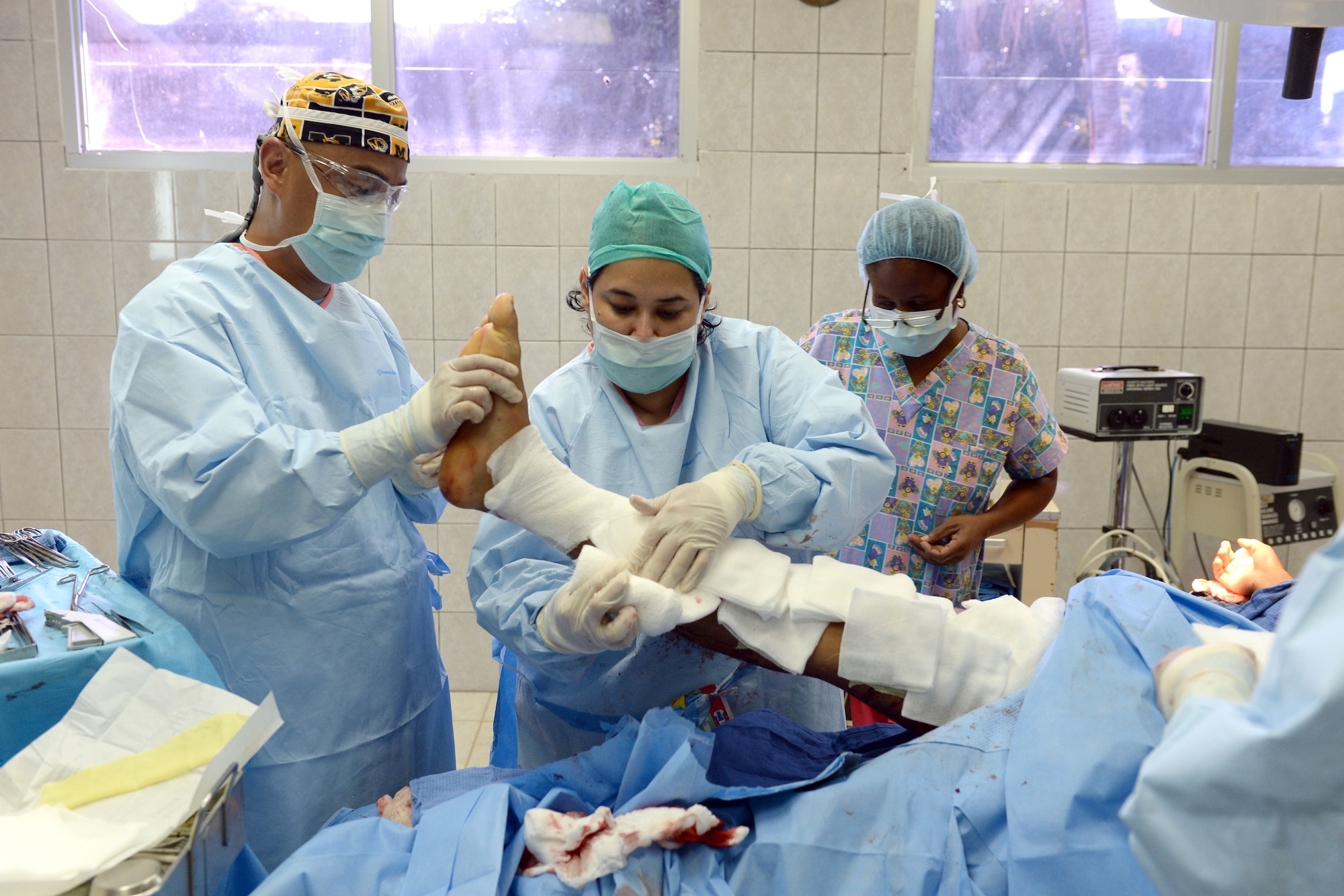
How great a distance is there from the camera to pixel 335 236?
53.2 inches

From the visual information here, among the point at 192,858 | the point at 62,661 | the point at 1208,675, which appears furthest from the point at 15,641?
the point at 1208,675

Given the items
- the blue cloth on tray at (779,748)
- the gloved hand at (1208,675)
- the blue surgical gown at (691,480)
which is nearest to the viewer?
the gloved hand at (1208,675)

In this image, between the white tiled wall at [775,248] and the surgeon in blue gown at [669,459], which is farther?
the white tiled wall at [775,248]

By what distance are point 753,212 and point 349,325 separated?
70.3 inches

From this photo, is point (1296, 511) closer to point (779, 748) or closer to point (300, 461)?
point (779, 748)

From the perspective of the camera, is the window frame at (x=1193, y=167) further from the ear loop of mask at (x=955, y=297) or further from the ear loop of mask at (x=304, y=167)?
the ear loop of mask at (x=304, y=167)

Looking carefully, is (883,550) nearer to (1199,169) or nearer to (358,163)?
(358,163)

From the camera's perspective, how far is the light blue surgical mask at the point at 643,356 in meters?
1.29

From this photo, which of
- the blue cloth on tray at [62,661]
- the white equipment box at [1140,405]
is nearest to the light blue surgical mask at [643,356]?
the blue cloth on tray at [62,661]

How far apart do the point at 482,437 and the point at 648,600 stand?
307mm

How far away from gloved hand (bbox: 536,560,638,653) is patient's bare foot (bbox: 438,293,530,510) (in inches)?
7.3

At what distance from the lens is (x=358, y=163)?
1.36 m

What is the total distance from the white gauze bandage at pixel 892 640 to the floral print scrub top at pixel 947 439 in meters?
0.74

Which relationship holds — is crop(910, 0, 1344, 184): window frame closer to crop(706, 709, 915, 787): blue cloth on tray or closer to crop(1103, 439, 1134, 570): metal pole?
crop(1103, 439, 1134, 570): metal pole
